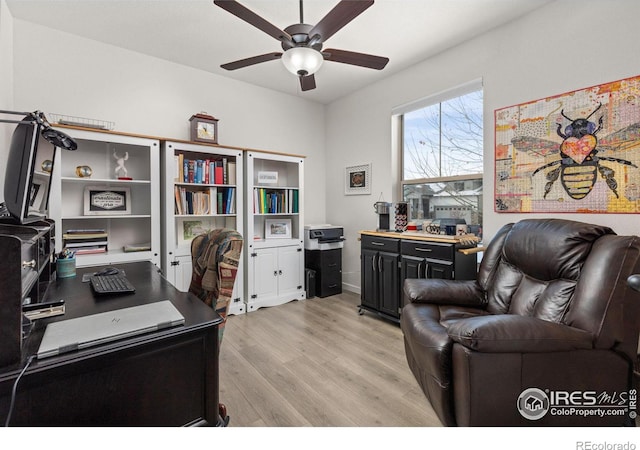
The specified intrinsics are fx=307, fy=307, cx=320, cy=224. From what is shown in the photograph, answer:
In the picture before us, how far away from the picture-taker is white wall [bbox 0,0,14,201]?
2275 millimetres

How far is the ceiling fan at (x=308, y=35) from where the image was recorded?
161cm

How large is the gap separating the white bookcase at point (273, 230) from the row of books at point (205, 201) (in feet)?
0.65

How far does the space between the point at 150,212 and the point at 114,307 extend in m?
1.98

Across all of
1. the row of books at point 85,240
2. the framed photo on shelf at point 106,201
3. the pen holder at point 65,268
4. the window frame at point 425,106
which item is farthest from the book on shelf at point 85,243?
the window frame at point 425,106

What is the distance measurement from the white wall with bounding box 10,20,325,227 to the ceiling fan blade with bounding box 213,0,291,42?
2031 mm

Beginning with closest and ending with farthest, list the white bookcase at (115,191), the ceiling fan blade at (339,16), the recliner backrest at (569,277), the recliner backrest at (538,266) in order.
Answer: the recliner backrest at (569,277) → the ceiling fan blade at (339,16) → the recliner backrest at (538,266) → the white bookcase at (115,191)

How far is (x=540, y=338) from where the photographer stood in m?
1.33

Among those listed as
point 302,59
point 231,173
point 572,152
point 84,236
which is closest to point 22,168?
point 302,59

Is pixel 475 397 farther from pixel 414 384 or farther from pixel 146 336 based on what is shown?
pixel 146 336

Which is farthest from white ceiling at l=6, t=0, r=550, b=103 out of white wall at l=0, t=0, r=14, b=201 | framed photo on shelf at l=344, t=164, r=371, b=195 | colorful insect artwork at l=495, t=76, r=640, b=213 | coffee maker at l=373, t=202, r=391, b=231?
coffee maker at l=373, t=202, r=391, b=231

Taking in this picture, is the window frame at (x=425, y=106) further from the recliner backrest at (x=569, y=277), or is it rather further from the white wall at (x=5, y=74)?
the white wall at (x=5, y=74)

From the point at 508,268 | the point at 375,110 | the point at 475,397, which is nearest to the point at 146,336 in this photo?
the point at 475,397

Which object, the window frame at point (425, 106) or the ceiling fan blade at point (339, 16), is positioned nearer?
the ceiling fan blade at point (339, 16)

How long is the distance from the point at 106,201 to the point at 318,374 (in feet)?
8.30
